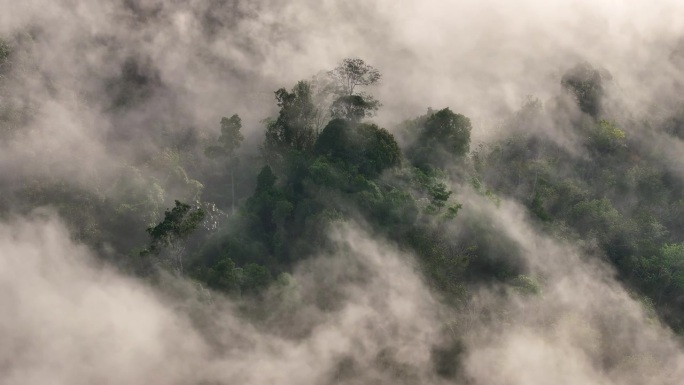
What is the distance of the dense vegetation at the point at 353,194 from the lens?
38.4 metres

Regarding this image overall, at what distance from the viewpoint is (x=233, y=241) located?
38438 millimetres

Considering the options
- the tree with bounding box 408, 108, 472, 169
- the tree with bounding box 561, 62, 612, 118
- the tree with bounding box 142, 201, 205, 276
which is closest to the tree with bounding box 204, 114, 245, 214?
the tree with bounding box 142, 201, 205, 276

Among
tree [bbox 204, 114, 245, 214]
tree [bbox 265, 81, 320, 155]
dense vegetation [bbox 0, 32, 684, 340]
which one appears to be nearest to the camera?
dense vegetation [bbox 0, 32, 684, 340]

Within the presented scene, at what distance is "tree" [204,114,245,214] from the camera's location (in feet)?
144

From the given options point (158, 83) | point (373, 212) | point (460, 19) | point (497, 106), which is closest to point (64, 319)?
point (373, 212)

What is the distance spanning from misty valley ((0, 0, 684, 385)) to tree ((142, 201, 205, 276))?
0.10 metres

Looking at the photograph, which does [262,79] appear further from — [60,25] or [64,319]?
[64,319]

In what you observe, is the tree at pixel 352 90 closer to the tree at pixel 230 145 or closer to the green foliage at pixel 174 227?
the tree at pixel 230 145

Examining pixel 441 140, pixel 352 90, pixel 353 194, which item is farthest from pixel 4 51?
pixel 441 140

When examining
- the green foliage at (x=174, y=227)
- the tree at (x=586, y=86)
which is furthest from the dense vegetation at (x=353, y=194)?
the tree at (x=586, y=86)

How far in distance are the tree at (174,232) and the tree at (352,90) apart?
448 inches

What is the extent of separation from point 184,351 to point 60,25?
2539 centimetres

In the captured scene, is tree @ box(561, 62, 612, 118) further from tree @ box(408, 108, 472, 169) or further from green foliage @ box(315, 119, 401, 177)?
green foliage @ box(315, 119, 401, 177)

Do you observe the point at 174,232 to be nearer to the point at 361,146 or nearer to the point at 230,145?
the point at 230,145
